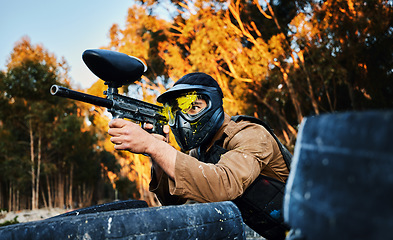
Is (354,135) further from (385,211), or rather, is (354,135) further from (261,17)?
(261,17)

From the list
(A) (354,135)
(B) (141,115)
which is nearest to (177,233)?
(A) (354,135)

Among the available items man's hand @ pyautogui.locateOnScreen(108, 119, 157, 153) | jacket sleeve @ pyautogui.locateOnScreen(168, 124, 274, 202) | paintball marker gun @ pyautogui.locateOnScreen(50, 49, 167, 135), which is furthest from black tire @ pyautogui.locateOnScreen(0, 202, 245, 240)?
paintball marker gun @ pyautogui.locateOnScreen(50, 49, 167, 135)

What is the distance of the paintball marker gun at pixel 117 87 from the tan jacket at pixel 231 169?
21.4 inches

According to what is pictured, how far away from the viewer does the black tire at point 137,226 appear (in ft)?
3.38

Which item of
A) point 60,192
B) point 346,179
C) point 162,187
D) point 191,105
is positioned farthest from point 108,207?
point 60,192

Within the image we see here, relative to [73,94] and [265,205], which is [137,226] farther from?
[73,94]

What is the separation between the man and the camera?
1.63m

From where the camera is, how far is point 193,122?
7.65 ft

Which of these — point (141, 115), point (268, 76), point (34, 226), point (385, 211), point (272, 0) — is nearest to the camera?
point (385, 211)

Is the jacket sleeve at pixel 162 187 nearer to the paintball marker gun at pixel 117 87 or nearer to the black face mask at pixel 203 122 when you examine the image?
the black face mask at pixel 203 122

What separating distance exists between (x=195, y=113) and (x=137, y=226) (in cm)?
135

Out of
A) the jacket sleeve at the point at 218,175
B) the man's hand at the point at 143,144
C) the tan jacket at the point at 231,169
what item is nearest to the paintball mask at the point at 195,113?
the tan jacket at the point at 231,169

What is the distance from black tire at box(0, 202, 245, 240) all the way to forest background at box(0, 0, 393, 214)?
361 centimetres

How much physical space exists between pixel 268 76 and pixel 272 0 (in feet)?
9.31
